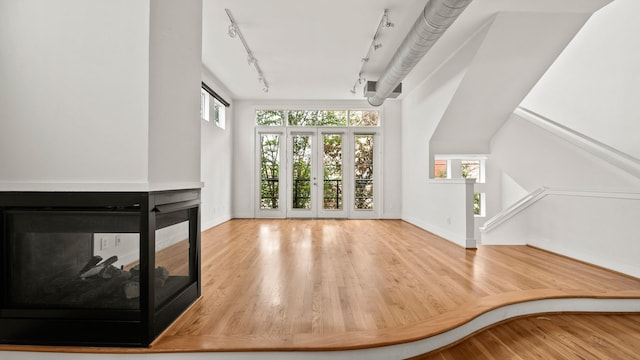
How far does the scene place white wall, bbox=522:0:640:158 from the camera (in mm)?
4078

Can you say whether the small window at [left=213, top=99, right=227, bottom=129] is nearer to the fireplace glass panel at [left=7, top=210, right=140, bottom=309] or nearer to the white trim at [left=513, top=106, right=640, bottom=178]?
the fireplace glass panel at [left=7, top=210, right=140, bottom=309]

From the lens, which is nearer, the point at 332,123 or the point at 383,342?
the point at 383,342

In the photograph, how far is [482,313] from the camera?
2242 mm

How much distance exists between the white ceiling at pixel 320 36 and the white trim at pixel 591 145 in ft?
4.73

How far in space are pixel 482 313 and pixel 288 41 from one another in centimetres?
399

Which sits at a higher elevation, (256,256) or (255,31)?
(255,31)

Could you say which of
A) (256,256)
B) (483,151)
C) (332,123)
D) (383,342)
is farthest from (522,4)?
(332,123)

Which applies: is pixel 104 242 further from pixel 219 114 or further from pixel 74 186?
pixel 219 114

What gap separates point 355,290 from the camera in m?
2.69

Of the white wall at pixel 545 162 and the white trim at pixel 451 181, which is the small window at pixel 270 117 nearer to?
the white trim at pixel 451 181

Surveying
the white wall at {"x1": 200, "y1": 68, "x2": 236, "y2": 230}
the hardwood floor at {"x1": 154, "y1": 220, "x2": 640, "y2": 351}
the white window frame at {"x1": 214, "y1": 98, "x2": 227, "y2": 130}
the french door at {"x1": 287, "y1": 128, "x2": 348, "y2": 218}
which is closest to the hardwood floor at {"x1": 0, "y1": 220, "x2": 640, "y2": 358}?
the hardwood floor at {"x1": 154, "y1": 220, "x2": 640, "y2": 351}

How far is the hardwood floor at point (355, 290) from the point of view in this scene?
1901 millimetres

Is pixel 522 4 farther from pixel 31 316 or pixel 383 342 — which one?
pixel 31 316

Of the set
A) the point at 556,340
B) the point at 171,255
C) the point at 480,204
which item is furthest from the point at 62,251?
the point at 480,204
